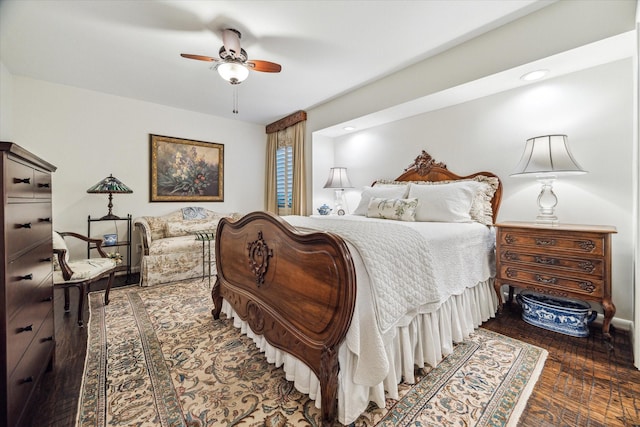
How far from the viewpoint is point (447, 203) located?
8.41 feet

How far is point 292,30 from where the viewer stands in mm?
2359

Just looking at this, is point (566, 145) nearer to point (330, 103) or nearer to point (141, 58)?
point (330, 103)

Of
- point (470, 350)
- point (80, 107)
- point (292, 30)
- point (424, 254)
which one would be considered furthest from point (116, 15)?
point (470, 350)

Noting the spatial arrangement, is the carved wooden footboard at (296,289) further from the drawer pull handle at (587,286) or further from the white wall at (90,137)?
the white wall at (90,137)

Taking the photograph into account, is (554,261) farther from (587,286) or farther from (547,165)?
(547,165)

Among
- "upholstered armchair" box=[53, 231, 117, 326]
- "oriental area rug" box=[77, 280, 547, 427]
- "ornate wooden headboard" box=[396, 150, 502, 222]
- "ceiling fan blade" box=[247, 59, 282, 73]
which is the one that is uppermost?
"ceiling fan blade" box=[247, 59, 282, 73]

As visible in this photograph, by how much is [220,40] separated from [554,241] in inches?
134

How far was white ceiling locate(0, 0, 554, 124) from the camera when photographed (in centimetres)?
206

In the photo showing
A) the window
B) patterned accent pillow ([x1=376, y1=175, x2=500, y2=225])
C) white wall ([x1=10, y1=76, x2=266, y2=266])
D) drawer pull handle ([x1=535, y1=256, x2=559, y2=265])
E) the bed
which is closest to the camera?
the bed

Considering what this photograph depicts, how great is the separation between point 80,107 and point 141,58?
1616 mm

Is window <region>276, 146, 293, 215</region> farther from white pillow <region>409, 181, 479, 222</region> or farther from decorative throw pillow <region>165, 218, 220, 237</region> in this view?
white pillow <region>409, 181, 479, 222</region>

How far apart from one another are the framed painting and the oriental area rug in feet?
8.56

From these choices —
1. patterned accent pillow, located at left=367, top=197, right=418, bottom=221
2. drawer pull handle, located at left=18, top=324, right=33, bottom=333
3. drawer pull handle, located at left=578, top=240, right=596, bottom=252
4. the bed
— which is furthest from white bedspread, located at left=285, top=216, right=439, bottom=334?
drawer pull handle, located at left=18, top=324, right=33, bottom=333

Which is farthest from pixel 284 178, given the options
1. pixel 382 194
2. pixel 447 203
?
pixel 447 203
